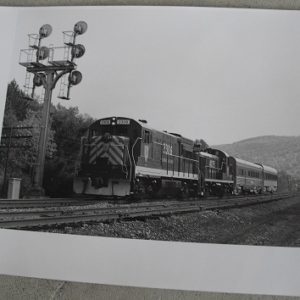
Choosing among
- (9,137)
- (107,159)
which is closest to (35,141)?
(9,137)

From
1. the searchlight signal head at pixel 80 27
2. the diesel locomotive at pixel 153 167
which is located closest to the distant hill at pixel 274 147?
the diesel locomotive at pixel 153 167

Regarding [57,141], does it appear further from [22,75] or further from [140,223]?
[140,223]

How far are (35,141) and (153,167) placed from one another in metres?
1.32

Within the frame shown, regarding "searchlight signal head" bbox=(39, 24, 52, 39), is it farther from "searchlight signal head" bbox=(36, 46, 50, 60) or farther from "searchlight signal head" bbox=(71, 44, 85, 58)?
"searchlight signal head" bbox=(71, 44, 85, 58)

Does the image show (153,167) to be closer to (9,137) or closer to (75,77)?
(75,77)

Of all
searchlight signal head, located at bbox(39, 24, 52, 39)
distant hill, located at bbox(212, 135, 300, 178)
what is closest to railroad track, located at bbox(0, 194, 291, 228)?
distant hill, located at bbox(212, 135, 300, 178)

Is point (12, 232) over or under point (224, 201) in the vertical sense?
under

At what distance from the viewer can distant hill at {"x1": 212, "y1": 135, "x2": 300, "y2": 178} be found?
2609 millimetres

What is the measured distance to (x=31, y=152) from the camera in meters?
2.86

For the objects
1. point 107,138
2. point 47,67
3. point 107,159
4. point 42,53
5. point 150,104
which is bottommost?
point 107,159

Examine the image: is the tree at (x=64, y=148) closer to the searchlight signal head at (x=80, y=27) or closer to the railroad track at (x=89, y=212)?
the railroad track at (x=89, y=212)

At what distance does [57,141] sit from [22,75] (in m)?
0.63

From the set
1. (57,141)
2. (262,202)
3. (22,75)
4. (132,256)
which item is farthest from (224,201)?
(22,75)

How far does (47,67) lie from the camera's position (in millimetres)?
2904
